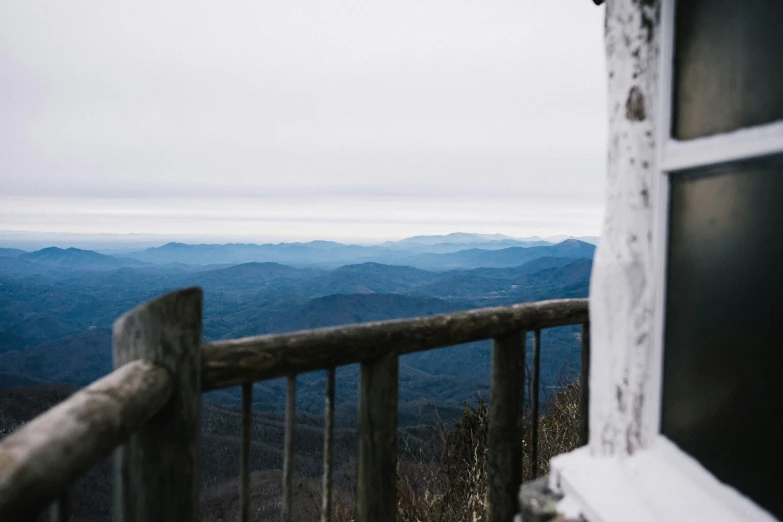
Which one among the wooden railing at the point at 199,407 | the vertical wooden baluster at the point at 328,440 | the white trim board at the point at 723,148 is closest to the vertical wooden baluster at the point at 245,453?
the wooden railing at the point at 199,407

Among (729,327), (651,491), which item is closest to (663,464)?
(651,491)

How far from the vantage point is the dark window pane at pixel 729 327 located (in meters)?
1.23

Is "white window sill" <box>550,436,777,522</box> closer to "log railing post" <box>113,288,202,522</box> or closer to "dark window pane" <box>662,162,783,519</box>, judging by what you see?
"dark window pane" <box>662,162,783,519</box>

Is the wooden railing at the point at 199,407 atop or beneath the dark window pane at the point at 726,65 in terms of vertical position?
beneath

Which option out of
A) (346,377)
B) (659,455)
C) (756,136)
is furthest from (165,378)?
(346,377)

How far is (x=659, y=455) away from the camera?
1597 mm

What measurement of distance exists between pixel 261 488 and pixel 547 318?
28334 mm

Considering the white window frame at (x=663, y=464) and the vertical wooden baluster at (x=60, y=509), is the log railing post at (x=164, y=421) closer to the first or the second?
the vertical wooden baluster at (x=60, y=509)

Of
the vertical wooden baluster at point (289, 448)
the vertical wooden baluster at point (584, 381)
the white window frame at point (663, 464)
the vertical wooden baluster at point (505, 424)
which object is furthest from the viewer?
the vertical wooden baluster at point (584, 381)

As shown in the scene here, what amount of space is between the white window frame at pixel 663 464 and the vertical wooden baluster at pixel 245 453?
3.31 feet

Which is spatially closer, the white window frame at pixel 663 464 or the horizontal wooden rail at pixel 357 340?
the white window frame at pixel 663 464

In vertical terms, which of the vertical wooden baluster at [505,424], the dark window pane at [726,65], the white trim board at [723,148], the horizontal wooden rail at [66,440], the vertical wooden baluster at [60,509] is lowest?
the vertical wooden baluster at [505,424]

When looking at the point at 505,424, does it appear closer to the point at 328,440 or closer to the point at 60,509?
the point at 328,440

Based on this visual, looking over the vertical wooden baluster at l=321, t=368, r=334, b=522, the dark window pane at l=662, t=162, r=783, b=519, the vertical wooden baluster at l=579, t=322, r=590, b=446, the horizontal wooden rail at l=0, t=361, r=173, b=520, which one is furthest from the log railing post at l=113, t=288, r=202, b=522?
the vertical wooden baluster at l=579, t=322, r=590, b=446
